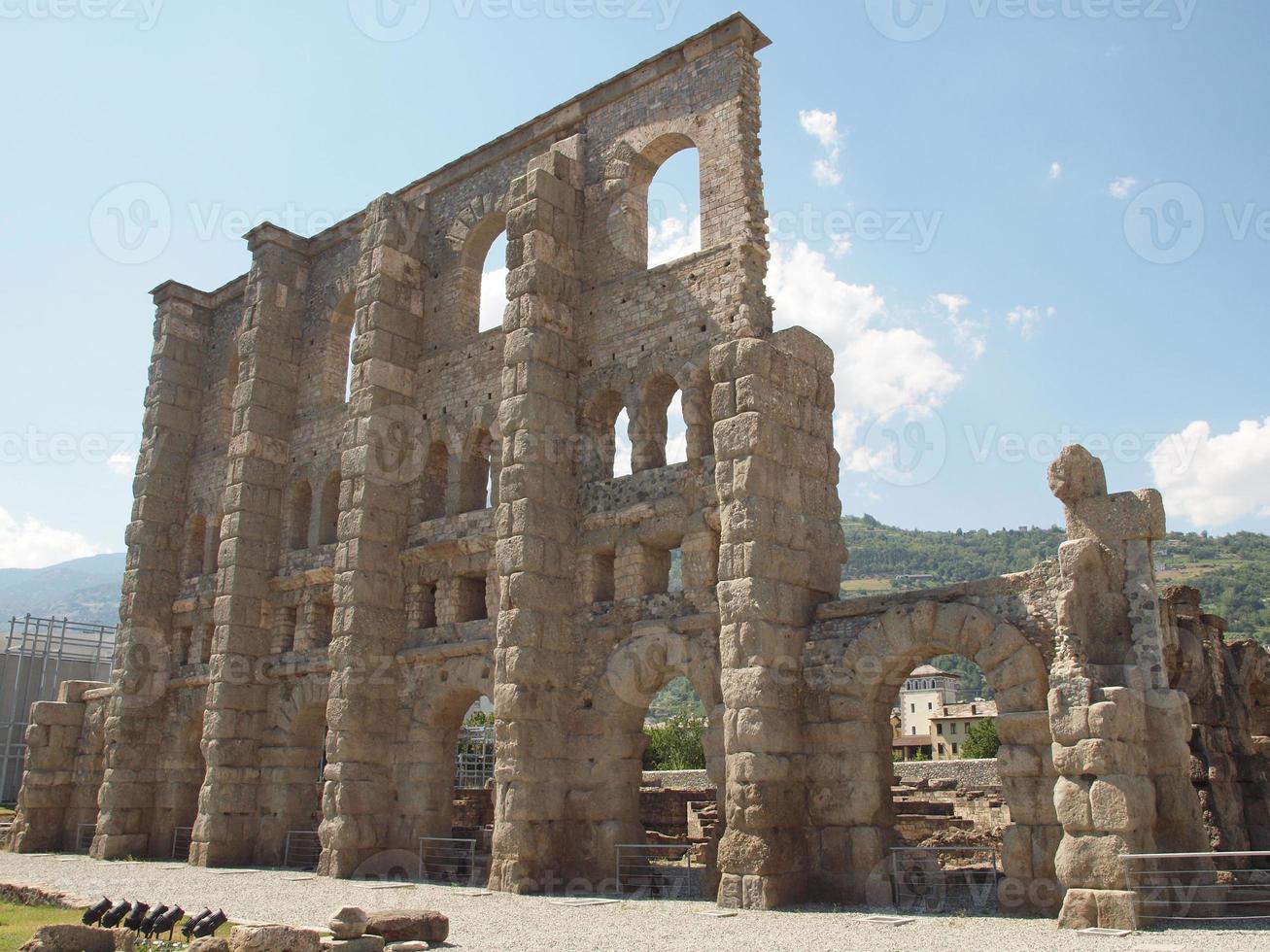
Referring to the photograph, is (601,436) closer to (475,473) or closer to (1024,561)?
(475,473)

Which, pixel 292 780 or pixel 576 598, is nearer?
pixel 576 598

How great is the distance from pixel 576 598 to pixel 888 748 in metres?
5.17

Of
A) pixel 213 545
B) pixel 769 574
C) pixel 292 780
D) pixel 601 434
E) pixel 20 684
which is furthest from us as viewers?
pixel 20 684

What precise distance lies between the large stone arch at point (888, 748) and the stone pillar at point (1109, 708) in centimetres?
63

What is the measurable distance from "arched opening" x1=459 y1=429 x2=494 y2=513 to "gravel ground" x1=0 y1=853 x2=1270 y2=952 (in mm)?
6260

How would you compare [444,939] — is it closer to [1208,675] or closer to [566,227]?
[1208,675]

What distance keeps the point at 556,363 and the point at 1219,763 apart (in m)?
10.4

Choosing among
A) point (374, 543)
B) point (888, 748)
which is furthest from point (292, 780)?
point (888, 748)

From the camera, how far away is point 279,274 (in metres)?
23.2

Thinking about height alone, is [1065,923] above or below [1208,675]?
below

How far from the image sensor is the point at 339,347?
23125mm

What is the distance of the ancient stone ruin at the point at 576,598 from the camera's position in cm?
1209

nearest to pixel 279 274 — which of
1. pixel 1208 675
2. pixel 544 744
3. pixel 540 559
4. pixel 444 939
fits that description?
pixel 540 559

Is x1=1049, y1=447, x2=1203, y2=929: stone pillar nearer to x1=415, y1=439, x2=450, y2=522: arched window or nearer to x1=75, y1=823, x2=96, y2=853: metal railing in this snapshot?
x1=415, y1=439, x2=450, y2=522: arched window
